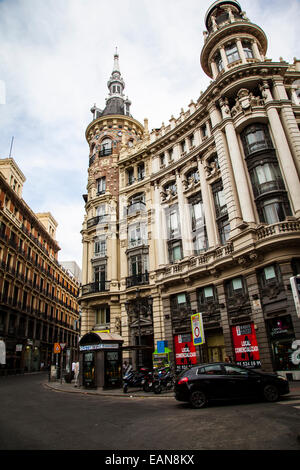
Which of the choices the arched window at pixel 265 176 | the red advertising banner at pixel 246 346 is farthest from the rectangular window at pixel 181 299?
the arched window at pixel 265 176

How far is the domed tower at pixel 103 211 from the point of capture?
2980 centimetres

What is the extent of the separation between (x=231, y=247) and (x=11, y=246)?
3067cm

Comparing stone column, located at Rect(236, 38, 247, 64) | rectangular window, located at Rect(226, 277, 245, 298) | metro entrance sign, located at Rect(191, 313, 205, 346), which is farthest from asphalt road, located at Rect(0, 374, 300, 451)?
stone column, located at Rect(236, 38, 247, 64)

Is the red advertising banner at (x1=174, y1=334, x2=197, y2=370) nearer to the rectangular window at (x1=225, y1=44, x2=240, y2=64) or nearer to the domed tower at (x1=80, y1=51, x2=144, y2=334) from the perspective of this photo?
the domed tower at (x1=80, y1=51, x2=144, y2=334)

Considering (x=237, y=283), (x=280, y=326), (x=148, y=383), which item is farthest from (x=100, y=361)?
(x=280, y=326)

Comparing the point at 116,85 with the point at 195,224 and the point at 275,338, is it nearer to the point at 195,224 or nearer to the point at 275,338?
the point at 195,224

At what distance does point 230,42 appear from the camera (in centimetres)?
2652

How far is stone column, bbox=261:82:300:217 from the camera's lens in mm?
19109

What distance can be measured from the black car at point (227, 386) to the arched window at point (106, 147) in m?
31.4

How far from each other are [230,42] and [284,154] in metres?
13.3

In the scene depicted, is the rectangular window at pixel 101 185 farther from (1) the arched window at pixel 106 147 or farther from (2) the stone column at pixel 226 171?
(2) the stone column at pixel 226 171

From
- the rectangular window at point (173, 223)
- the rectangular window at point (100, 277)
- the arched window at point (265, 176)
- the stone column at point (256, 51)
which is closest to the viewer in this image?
the arched window at point (265, 176)

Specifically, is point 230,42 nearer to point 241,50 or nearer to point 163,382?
point 241,50

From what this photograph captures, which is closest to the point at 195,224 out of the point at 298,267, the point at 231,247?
the point at 231,247
